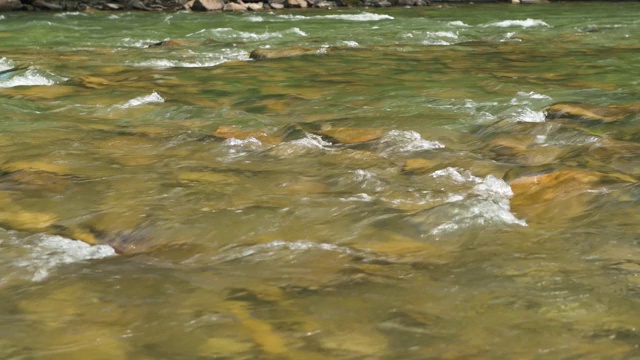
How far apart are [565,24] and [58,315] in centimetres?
1883

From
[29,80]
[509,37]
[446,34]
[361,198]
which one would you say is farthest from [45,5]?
[361,198]

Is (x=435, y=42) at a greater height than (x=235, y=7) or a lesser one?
greater

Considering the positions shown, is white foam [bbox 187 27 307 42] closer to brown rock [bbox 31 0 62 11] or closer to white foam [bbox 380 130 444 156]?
white foam [bbox 380 130 444 156]

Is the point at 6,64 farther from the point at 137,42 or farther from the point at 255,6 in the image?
the point at 255,6

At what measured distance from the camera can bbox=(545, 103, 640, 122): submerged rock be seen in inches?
358

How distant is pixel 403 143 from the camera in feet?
26.2

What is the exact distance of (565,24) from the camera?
21531 mm

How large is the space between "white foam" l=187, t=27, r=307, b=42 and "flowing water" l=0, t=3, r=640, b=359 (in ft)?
20.8

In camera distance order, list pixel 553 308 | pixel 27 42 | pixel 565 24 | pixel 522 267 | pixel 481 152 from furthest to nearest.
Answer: pixel 565 24 < pixel 27 42 < pixel 481 152 < pixel 522 267 < pixel 553 308

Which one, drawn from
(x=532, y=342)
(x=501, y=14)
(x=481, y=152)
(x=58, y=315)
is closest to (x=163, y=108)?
(x=481, y=152)

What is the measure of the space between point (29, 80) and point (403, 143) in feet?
20.3

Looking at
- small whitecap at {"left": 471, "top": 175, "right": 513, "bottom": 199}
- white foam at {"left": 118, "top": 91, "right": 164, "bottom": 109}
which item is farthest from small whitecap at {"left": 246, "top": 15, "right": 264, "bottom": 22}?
small whitecap at {"left": 471, "top": 175, "right": 513, "bottom": 199}

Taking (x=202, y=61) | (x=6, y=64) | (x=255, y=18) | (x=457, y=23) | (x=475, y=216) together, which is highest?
(x=475, y=216)

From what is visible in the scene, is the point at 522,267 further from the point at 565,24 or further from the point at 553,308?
the point at 565,24
